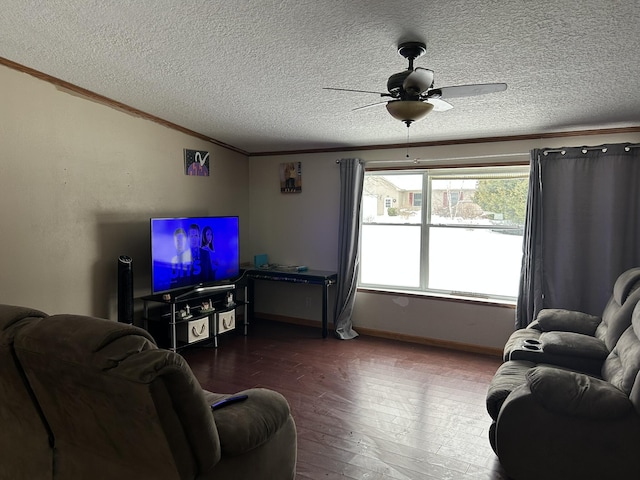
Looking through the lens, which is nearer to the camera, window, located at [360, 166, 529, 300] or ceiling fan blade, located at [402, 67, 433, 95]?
ceiling fan blade, located at [402, 67, 433, 95]

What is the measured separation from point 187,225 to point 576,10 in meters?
3.76

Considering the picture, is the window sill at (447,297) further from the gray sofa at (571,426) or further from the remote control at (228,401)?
the remote control at (228,401)

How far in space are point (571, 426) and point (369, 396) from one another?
5.37 ft

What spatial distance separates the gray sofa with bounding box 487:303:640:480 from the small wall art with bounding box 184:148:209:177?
13.2ft

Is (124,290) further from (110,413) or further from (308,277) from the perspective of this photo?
(110,413)

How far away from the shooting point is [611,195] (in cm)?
397

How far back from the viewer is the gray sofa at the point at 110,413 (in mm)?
1431

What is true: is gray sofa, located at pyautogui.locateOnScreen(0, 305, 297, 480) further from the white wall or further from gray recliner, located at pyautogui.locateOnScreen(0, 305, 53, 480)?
the white wall

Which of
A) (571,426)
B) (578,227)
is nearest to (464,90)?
(571,426)

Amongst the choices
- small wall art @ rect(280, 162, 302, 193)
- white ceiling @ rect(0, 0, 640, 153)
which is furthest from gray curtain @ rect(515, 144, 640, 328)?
small wall art @ rect(280, 162, 302, 193)

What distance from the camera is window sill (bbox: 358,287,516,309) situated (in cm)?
463

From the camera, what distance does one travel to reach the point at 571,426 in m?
2.27

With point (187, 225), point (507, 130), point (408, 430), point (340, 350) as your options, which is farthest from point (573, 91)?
point (187, 225)

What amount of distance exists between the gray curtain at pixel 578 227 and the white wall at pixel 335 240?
229mm
